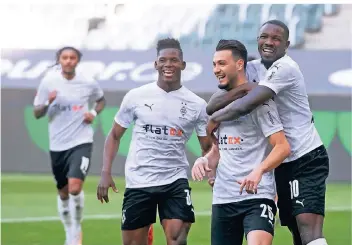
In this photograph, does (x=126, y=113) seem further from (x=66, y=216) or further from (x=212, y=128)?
(x=66, y=216)

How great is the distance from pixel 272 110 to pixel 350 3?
20.4 m

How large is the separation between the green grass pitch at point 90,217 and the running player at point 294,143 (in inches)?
192

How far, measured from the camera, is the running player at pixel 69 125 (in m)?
12.1

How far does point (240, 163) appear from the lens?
24.4ft

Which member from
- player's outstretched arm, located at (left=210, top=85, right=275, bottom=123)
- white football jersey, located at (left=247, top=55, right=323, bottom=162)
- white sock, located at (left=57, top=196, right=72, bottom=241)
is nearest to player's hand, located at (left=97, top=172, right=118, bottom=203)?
player's outstretched arm, located at (left=210, top=85, right=275, bottom=123)

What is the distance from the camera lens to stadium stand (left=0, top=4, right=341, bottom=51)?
27453mm

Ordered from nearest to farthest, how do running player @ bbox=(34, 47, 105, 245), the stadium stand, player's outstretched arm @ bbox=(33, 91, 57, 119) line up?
1. running player @ bbox=(34, 47, 105, 245)
2. player's outstretched arm @ bbox=(33, 91, 57, 119)
3. the stadium stand

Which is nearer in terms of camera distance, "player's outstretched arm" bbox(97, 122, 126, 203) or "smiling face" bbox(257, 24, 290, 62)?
"smiling face" bbox(257, 24, 290, 62)

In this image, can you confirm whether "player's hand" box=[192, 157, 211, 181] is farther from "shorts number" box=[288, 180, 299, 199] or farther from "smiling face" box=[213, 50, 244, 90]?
"shorts number" box=[288, 180, 299, 199]

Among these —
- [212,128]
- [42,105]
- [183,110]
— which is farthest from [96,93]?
[212,128]

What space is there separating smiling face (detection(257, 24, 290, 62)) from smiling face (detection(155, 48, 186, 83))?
1.01 metres

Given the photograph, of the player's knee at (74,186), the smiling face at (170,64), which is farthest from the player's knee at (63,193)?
the smiling face at (170,64)

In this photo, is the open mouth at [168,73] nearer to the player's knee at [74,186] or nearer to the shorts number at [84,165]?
the player's knee at [74,186]

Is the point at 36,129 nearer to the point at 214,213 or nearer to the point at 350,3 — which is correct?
the point at 350,3
